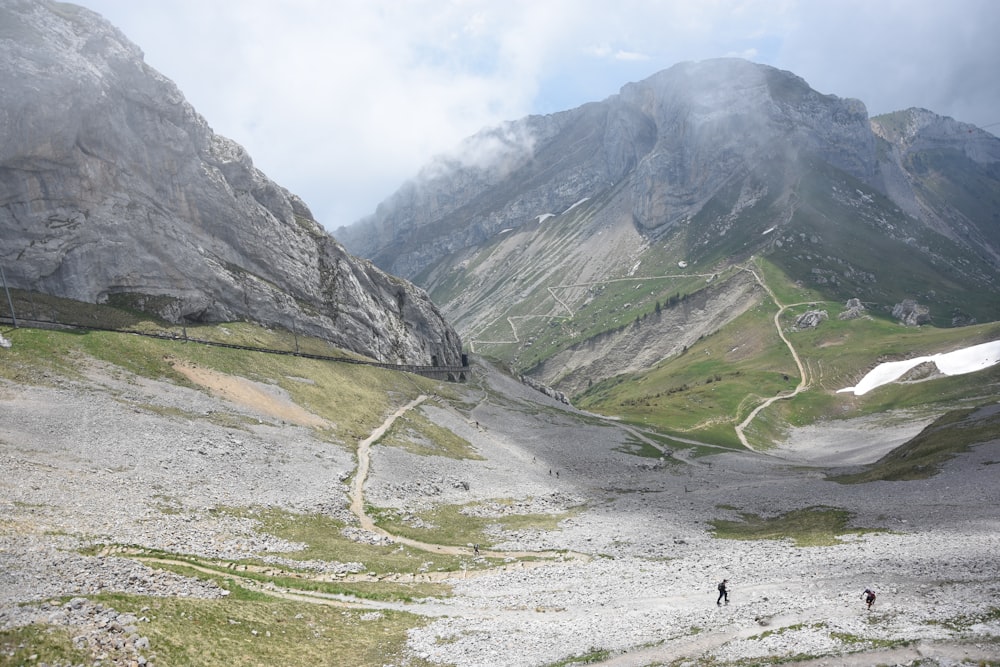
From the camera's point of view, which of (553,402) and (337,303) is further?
(553,402)

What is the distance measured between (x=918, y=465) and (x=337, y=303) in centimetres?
10961

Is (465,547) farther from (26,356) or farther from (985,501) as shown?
(26,356)

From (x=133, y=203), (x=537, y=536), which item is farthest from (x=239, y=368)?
(x=537, y=536)

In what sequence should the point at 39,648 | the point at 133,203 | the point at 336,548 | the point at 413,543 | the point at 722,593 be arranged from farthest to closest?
1. the point at 133,203
2. the point at 413,543
3. the point at 336,548
4. the point at 722,593
5. the point at 39,648

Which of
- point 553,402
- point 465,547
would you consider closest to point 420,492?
point 465,547

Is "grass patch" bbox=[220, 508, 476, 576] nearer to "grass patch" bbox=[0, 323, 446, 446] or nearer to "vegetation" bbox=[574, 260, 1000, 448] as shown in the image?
"grass patch" bbox=[0, 323, 446, 446]

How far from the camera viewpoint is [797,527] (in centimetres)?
5422

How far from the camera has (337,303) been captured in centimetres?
13562

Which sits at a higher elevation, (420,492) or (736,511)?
(736,511)

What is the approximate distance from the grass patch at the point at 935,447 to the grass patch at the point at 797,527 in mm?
17952

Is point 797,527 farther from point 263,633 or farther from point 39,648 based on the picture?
point 39,648

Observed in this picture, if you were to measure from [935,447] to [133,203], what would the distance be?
12859 cm

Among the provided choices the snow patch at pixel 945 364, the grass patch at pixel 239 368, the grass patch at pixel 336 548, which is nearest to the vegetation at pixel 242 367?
the grass patch at pixel 239 368

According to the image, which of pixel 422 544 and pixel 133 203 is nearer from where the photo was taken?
pixel 422 544
